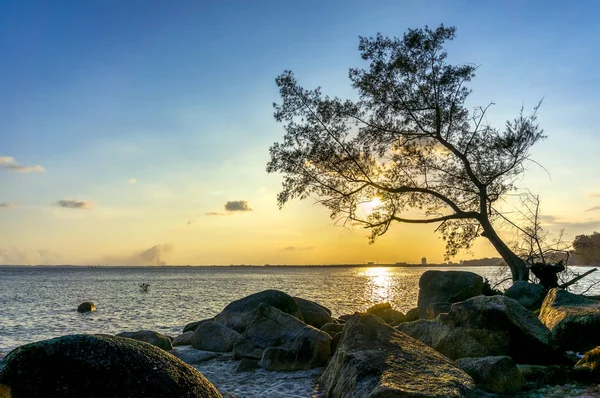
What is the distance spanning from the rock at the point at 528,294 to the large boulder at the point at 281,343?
8.00 meters

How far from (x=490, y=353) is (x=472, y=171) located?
13.8 m

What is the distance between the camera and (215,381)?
11422 millimetres

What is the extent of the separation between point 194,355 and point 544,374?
31.2 feet

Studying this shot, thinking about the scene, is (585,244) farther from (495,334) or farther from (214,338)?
(214,338)

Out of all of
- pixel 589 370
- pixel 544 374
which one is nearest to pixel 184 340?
pixel 544 374

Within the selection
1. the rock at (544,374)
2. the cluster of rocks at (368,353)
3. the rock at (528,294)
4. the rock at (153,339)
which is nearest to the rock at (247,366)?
the cluster of rocks at (368,353)

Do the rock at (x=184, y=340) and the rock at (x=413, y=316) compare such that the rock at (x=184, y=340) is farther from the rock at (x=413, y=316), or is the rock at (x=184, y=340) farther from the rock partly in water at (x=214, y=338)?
the rock at (x=413, y=316)

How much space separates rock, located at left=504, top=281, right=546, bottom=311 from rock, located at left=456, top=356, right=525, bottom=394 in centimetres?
882

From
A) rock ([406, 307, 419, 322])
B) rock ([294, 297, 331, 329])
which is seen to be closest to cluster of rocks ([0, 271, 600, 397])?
rock ([294, 297, 331, 329])

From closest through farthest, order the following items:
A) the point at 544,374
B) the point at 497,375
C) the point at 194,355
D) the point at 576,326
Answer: the point at 497,375 → the point at 544,374 → the point at 576,326 → the point at 194,355

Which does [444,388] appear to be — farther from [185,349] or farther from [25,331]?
[25,331]

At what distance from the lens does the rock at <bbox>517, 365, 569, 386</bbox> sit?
855 centimetres

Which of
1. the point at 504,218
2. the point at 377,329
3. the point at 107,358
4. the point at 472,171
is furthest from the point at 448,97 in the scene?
the point at 107,358

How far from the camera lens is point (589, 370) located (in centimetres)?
839
